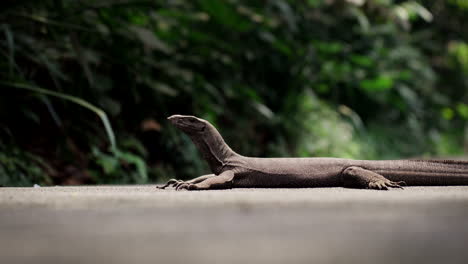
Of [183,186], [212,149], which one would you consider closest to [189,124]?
[212,149]

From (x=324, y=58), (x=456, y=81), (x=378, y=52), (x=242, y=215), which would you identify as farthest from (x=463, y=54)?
(x=242, y=215)

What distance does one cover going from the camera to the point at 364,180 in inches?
129

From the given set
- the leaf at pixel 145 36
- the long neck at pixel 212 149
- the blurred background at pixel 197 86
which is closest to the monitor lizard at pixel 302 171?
the long neck at pixel 212 149

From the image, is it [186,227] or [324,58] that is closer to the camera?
[186,227]

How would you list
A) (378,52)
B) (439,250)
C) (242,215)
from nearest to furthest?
(439,250) < (242,215) < (378,52)

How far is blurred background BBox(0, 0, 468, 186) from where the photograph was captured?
5090 millimetres

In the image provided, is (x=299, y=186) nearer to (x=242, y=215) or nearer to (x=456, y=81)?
(x=242, y=215)

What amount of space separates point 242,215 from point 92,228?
21.7 inches

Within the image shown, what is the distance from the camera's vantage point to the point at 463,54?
47.7 feet

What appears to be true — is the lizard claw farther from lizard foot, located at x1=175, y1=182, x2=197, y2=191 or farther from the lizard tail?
the lizard tail

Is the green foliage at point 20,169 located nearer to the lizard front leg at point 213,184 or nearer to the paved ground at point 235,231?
the lizard front leg at point 213,184

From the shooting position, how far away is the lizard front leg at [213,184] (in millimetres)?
Result: 3156

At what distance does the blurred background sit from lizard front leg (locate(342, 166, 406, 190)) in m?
1.82

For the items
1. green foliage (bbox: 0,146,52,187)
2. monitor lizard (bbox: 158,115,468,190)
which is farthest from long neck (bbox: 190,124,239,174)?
green foliage (bbox: 0,146,52,187)
